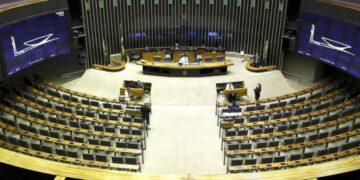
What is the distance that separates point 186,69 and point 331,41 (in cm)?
619

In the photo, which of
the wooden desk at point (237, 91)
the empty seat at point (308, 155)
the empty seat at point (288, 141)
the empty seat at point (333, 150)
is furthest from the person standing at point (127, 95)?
the empty seat at point (333, 150)

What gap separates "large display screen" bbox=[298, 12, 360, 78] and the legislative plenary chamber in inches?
1.7

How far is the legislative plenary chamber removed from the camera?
10883 mm

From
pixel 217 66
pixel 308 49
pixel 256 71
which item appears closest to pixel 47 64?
pixel 217 66

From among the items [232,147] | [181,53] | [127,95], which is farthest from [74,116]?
[181,53]

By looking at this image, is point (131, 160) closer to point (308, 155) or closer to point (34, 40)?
point (308, 155)

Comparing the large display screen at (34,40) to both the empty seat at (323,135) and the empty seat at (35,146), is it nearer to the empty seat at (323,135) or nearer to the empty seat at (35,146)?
the empty seat at (35,146)

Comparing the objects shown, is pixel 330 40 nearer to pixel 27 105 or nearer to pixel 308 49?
pixel 308 49

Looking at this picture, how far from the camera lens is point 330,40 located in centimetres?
1471

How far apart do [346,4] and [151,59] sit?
29.6 ft

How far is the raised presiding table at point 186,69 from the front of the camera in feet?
57.7

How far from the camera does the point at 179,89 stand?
16.6m

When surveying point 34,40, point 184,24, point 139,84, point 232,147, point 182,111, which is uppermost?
point 34,40

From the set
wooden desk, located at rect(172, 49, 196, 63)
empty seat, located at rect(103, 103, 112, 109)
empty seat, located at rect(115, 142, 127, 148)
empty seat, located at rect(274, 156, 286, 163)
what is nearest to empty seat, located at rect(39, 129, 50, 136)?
empty seat, located at rect(115, 142, 127, 148)
